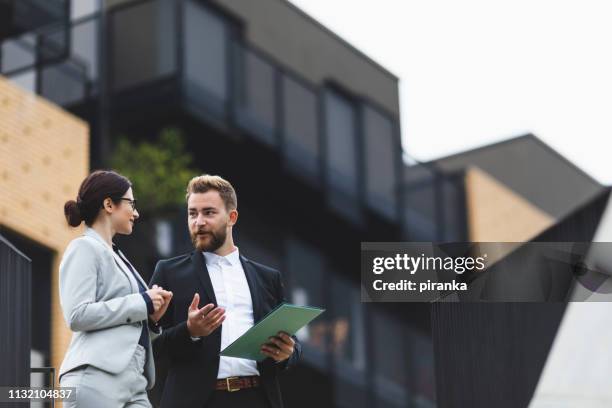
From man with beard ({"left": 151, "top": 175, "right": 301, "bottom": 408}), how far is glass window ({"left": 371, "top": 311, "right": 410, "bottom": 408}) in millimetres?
13914

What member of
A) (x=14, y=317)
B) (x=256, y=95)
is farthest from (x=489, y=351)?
(x=256, y=95)

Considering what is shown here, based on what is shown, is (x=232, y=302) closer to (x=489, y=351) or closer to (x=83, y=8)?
(x=489, y=351)

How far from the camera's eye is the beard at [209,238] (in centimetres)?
637

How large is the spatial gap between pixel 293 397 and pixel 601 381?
12363 millimetres

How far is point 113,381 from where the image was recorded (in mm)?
5738

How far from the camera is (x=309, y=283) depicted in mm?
19750

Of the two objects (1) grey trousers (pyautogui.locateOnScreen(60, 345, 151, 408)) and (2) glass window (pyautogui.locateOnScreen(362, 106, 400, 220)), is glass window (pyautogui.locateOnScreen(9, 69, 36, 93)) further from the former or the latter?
(1) grey trousers (pyautogui.locateOnScreen(60, 345, 151, 408))

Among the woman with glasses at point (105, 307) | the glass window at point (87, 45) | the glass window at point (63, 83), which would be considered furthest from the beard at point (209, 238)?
the glass window at point (87, 45)

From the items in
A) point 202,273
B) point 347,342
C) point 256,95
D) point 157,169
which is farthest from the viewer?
point 347,342

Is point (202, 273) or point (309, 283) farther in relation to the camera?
point (309, 283)

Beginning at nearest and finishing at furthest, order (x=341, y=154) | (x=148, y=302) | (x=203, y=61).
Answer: (x=148, y=302)
(x=203, y=61)
(x=341, y=154)

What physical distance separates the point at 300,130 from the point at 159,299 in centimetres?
1394

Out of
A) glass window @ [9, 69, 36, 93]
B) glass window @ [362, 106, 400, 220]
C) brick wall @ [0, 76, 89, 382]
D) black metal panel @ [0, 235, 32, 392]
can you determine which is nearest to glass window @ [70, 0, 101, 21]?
glass window @ [9, 69, 36, 93]

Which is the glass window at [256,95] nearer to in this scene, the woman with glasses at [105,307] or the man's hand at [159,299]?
the woman with glasses at [105,307]
